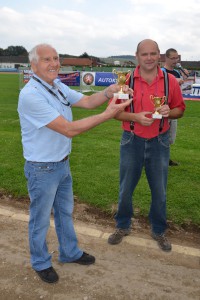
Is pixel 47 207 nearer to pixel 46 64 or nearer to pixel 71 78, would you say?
pixel 46 64

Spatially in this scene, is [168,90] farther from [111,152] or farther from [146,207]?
[111,152]

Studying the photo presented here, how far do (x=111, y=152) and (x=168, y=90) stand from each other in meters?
4.15

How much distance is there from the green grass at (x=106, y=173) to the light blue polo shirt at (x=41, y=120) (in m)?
2.07

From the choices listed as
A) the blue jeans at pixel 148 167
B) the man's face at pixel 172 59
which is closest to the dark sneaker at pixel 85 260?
the blue jeans at pixel 148 167

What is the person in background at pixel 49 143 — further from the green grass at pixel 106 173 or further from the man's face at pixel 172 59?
the man's face at pixel 172 59

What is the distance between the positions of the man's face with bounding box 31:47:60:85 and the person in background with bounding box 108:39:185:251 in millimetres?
969

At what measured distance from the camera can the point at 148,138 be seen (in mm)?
3766

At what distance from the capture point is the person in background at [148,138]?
142 inches

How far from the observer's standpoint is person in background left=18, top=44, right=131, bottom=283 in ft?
9.61

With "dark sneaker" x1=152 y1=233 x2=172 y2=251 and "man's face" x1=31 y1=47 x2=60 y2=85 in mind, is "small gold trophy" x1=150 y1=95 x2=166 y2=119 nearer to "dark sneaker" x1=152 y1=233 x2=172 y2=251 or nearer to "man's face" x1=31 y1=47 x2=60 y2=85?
"man's face" x1=31 y1=47 x2=60 y2=85

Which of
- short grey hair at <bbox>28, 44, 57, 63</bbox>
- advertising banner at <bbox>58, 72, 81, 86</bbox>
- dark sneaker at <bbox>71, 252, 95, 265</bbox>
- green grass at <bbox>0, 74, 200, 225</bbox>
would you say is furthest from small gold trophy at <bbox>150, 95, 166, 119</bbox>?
advertising banner at <bbox>58, 72, 81, 86</bbox>

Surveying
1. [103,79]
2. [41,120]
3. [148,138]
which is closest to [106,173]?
[148,138]

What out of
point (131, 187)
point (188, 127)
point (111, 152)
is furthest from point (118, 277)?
point (188, 127)

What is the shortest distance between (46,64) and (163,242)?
2.53m
